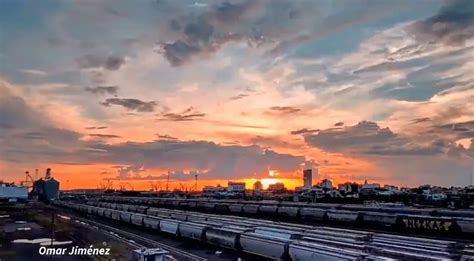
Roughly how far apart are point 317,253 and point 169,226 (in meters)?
31.1

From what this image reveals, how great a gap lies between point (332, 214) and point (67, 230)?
3913 cm

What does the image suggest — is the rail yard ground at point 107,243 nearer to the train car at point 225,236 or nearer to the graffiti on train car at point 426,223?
the train car at point 225,236

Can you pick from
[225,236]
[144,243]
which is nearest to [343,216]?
[225,236]

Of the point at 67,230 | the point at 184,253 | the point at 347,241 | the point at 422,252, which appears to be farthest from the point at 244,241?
the point at 67,230

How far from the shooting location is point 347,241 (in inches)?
1320

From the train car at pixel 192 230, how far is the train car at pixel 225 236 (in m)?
1.27

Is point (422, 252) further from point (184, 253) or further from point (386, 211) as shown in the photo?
point (386, 211)

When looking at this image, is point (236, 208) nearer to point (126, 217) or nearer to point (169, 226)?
point (126, 217)

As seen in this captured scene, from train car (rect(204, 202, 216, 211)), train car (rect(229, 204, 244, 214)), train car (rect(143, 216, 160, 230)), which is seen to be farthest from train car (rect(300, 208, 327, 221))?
train car (rect(204, 202, 216, 211))

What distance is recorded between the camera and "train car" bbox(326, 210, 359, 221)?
60.9 metres

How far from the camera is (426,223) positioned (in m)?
48.9

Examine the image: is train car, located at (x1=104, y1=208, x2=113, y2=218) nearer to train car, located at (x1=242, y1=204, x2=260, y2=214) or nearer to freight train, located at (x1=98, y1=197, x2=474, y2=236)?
freight train, located at (x1=98, y1=197, x2=474, y2=236)

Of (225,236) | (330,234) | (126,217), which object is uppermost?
(330,234)

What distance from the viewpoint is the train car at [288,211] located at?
7472cm
